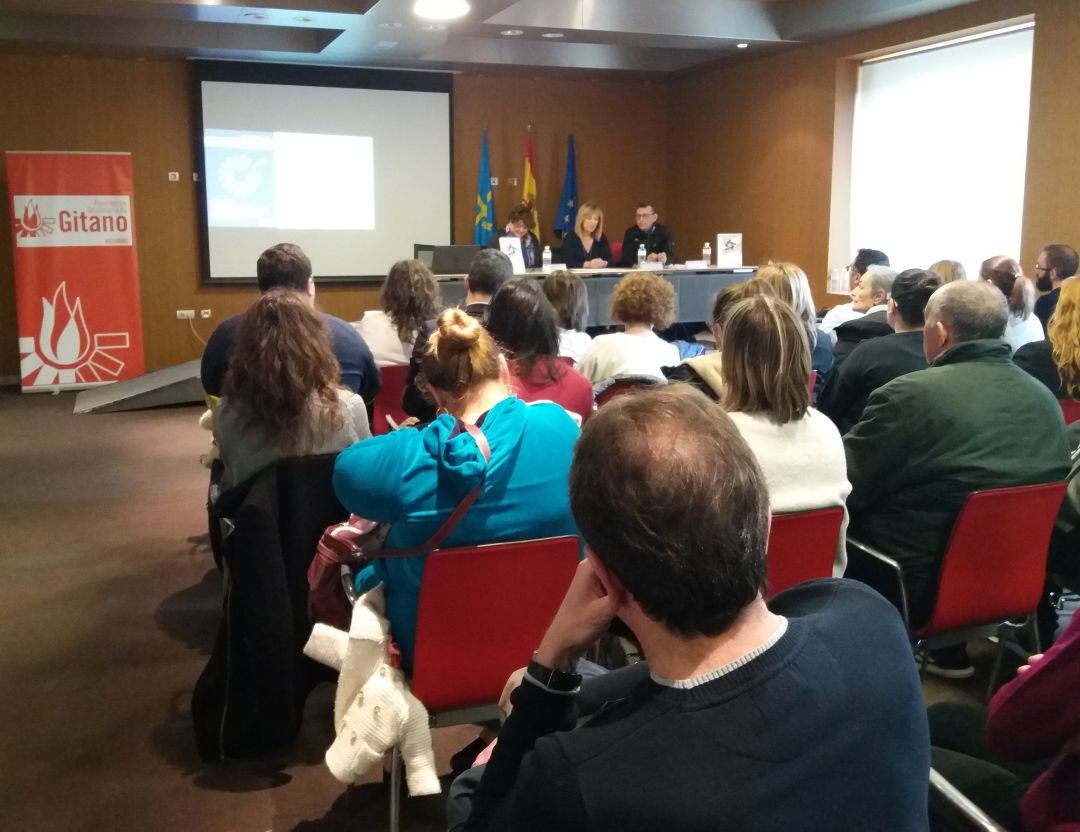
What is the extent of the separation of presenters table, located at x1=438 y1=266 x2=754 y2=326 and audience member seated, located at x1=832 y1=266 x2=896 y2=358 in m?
2.34

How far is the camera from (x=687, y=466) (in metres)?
0.99

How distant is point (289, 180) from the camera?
9094mm

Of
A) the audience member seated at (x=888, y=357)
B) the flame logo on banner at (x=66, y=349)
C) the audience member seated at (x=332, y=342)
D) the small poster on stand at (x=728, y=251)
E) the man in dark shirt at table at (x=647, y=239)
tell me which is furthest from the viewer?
the man in dark shirt at table at (x=647, y=239)

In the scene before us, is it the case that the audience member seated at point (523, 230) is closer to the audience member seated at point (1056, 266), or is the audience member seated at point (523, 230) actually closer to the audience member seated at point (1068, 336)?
the audience member seated at point (1056, 266)

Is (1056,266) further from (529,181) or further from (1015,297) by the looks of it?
(529,181)

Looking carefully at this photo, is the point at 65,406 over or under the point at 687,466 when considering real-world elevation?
under

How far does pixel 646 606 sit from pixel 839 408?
2.58m

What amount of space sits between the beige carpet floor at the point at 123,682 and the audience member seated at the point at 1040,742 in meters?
1.41

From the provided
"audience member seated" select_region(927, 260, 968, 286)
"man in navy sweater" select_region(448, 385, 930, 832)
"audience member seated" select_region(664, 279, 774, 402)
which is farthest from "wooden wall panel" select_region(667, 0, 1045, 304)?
"man in navy sweater" select_region(448, 385, 930, 832)

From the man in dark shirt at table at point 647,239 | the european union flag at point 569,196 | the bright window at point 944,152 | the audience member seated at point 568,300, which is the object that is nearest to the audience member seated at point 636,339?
the audience member seated at point 568,300

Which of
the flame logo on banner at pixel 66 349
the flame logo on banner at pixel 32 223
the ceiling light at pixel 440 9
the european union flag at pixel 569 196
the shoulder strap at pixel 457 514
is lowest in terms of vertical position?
the flame logo on banner at pixel 66 349

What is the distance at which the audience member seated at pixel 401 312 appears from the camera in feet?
13.6

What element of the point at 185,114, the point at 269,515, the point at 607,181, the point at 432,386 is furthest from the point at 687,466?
the point at 607,181

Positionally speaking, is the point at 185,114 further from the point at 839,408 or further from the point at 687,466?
the point at 687,466
